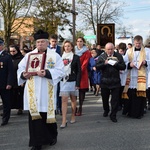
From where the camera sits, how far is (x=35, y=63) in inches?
203

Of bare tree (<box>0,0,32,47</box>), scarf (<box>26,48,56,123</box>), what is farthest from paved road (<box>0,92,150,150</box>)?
bare tree (<box>0,0,32,47</box>)

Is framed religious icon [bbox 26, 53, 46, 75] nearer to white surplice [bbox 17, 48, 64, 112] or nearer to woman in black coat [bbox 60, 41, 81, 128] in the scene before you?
white surplice [bbox 17, 48, 64, 112]

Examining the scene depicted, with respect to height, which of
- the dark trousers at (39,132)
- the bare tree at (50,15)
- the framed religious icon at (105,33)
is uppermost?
the bare tree at (50,15)

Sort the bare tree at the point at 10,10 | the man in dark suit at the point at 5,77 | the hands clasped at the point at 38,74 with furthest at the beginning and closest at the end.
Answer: the bare tree at the point at 10,10
the man in dark suit at the point at 5,77
the hands clasped at the point at 38,74

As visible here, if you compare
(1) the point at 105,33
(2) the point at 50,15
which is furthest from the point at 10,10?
(1) the point at 105,33

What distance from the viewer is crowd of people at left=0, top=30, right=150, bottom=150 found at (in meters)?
5.22

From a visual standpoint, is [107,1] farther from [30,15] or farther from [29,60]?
[29,60]

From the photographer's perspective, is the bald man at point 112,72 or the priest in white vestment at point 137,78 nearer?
the bald man at point 112,72

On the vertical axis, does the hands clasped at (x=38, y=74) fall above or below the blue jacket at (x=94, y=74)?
above

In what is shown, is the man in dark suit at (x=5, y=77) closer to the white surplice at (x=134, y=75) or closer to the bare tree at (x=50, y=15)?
the white surplice at (x=134, y=75)

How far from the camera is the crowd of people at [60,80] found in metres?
5.22

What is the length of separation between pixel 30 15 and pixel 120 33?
22086 millimetres

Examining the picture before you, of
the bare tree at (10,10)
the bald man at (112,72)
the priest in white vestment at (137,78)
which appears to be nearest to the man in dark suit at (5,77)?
the bald man at (112,72)

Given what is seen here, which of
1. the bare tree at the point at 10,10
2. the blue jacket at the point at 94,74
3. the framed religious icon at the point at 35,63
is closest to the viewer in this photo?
the framed religious icon at the point at 35,63
